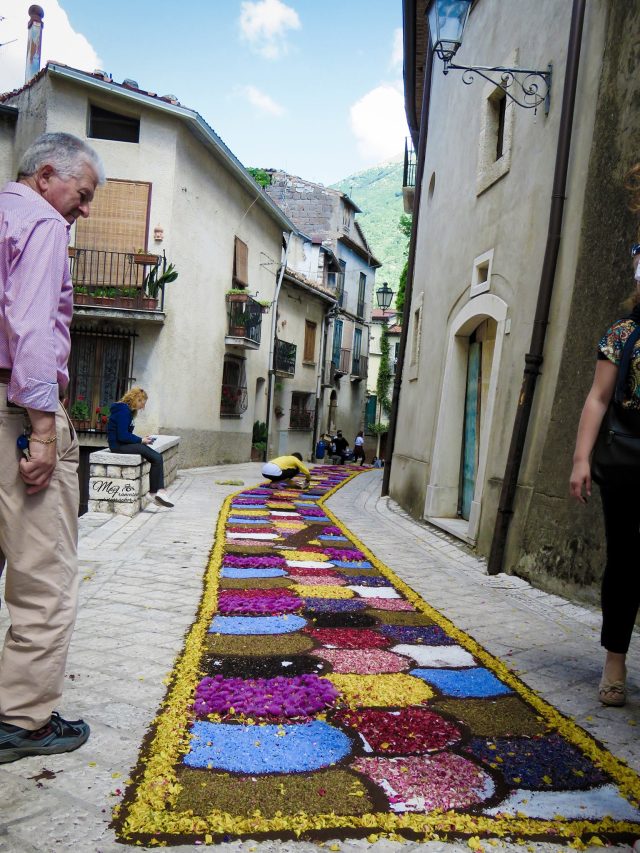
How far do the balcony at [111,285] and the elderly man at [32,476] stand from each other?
13909mm

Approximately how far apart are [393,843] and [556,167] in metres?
5.74

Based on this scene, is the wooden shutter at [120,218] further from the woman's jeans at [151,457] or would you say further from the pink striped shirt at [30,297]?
the pink striped shirt at [30,297]

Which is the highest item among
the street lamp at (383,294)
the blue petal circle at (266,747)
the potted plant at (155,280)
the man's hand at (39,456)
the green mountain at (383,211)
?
the green mountain at (383,211)

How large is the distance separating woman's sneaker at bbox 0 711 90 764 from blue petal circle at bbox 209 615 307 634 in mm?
1504

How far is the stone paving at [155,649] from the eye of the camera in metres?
2.10

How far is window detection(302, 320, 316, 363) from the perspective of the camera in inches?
1167

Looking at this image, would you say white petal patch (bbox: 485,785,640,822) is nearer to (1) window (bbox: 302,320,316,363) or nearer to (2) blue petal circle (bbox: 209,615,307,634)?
(2) blue petal circle (bbox: 209,615,307,634)

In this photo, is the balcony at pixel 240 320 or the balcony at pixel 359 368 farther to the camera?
the balcony at pixel 359 368

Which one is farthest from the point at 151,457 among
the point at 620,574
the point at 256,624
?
the point at 620,574

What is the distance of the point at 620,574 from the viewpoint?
126 inches

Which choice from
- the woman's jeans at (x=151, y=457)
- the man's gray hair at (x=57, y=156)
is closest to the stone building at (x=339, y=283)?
the woman's jeans at (x=151, y=457)

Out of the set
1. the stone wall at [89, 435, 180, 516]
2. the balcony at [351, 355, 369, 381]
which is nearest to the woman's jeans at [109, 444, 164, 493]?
the stone wall at [89, 435, 180, 516]

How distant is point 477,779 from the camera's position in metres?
2.47

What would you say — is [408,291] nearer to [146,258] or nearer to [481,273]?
[481,273]
